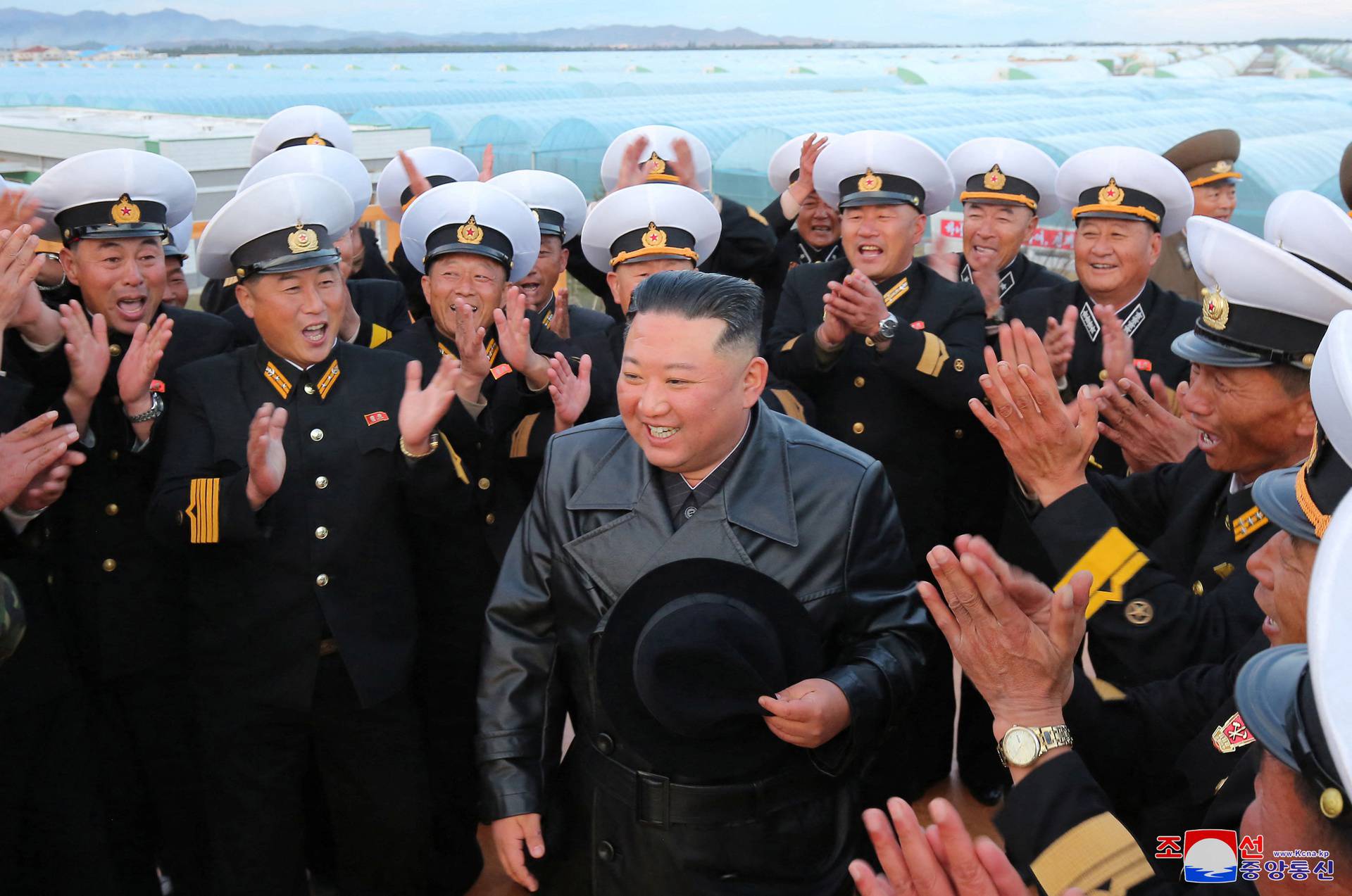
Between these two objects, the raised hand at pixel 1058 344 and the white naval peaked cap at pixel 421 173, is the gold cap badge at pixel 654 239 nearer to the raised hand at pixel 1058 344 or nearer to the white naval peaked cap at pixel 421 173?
the raised hand at pixel 1058 344

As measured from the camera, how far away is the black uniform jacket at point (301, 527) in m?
2.71

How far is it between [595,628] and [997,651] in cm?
76

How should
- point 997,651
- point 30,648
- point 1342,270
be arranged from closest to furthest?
1. point 997,651
2. point 1342,270
3. point 30,648

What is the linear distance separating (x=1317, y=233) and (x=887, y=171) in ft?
5.20

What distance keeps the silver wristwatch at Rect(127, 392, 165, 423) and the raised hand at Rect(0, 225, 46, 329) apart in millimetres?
334

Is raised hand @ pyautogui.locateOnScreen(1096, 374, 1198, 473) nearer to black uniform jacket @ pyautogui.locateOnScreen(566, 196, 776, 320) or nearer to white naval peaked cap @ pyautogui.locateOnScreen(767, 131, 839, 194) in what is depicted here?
black uniform jacket @ pyautogui.locateOnScreen(566, 196, 776, 320)

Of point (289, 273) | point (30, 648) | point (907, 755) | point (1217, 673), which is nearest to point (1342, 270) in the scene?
point (1217, 673)

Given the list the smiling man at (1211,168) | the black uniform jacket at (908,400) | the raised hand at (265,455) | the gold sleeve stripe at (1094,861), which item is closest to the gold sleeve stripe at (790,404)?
the black uniform jacket at (908,400)

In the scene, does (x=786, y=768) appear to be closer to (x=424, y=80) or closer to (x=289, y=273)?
(x=289, y=273)

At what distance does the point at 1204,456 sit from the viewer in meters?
2.61

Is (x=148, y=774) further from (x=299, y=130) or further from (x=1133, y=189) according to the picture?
(x=1133, y=189)

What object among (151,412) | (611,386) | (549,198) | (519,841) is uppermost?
(549,198)

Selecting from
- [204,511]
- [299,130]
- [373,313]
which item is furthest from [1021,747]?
[299,130]

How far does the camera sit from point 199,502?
2582mm
